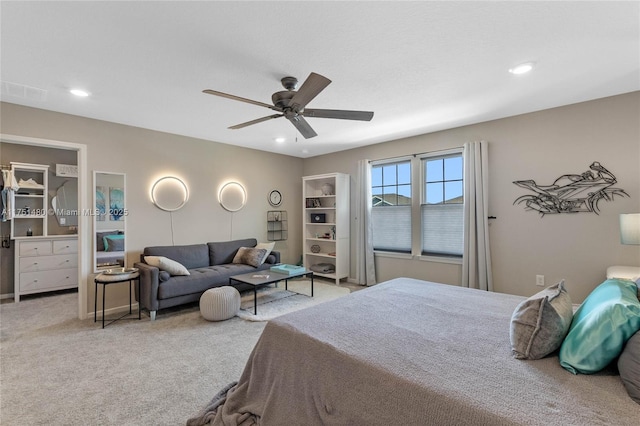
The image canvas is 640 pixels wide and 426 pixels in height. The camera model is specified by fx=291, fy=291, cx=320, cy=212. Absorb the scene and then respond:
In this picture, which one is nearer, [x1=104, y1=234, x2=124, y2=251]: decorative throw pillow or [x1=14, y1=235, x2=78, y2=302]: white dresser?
[x1=104, y1=234, x2=124, y2=251]: decorative throw pillow

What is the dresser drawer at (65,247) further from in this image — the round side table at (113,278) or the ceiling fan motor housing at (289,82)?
the ceiling fan motor housing at (289,82)

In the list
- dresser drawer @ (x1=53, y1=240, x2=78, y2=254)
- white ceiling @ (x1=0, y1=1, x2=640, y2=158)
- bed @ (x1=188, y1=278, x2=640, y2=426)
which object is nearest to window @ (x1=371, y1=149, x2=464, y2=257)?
white ceiling @ (x1=0, y1=1, x2=640, y2=158)

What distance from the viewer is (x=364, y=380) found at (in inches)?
52.7

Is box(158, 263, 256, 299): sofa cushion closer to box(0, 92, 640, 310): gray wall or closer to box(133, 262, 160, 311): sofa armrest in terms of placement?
box(133, 262, 160, 311): sofa armrest

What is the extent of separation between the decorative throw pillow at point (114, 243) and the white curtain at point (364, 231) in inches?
147

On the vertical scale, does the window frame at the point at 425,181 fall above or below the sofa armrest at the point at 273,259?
above

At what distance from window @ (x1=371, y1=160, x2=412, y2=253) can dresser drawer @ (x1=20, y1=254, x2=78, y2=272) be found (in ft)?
17.2

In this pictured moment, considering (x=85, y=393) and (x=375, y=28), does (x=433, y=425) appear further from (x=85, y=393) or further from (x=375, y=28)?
(x=85, y=393)

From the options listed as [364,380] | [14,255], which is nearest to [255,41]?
[364,380]

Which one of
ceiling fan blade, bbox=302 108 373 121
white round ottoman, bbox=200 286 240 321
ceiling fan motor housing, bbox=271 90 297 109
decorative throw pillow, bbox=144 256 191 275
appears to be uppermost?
ceiling fan motor housing, bbox=271 90 297 109

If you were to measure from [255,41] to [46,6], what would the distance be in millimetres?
1248

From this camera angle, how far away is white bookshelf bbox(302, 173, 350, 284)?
5.48m

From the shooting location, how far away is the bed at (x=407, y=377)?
108 cm

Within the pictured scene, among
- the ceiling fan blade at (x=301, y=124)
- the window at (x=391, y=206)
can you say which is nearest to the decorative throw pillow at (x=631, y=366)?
the ceiling fan blade at (x=301, y=124)
